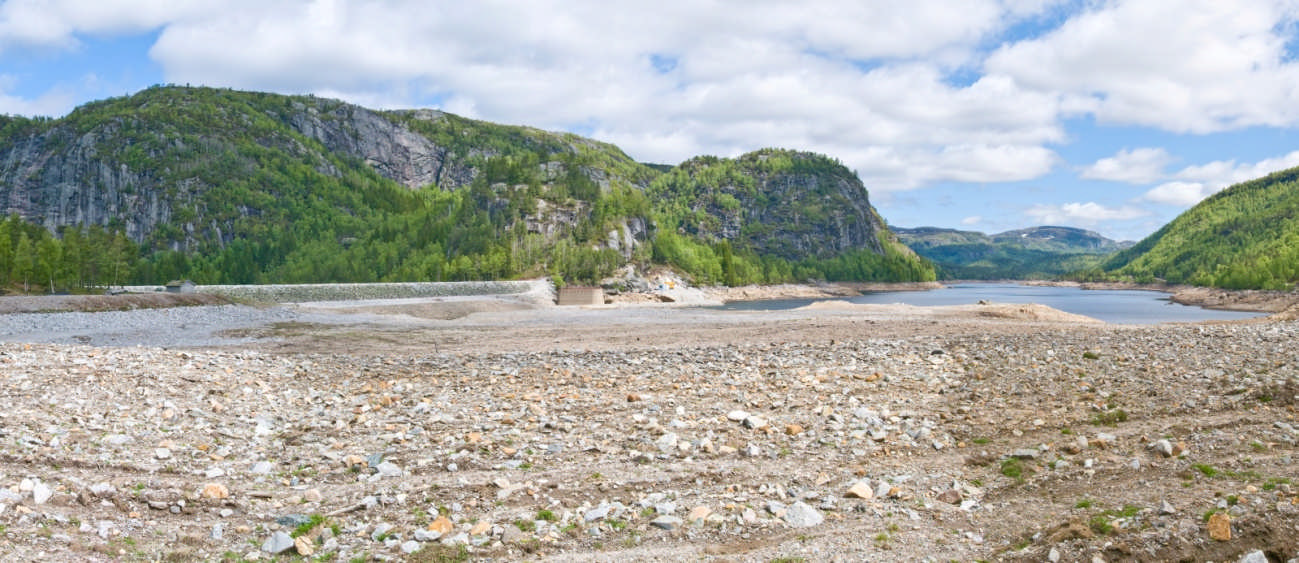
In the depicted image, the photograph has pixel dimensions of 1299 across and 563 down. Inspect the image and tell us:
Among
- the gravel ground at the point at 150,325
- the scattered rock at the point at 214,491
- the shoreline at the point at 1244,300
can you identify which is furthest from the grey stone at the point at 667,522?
the shoreline at the point at 1244,300

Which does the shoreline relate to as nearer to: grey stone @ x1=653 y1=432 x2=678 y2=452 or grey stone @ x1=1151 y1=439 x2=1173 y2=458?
grey stone @ x1=1151 y1=439 x2=1173 y2=458

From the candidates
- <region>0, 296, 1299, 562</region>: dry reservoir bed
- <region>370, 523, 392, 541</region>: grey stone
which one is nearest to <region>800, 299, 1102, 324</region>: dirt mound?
<region>0, 296, 1299, 562</region>: dry reservoir bed

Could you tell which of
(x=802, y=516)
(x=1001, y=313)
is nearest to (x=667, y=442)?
(x=802, y=516)

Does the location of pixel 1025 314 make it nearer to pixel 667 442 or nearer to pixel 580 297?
pixel 667 442

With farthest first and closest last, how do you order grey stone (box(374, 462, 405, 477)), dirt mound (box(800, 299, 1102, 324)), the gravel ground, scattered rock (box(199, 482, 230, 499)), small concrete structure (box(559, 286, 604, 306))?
1. small concrete structure (box(559, 286, 604, 306))
2. dirt mound (box(800, 299, 1102, 324))
3. the gravel ground
4. grey stone (box(374, 462, 405, 477))
5. scattered rock (box(199, 482, 230, 499))

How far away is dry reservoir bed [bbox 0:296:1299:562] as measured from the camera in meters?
9.91

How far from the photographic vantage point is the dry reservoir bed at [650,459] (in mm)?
9914

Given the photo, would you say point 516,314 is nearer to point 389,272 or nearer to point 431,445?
point 431,445

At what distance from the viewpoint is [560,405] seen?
18.2 m

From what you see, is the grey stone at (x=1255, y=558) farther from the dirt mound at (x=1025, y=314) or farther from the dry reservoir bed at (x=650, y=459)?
the dirt mound at (x=1025, y=314)

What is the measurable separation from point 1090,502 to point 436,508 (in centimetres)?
1029

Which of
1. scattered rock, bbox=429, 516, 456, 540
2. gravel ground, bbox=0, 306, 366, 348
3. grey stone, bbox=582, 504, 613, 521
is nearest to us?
scattered rock, bbox=429, 516, 456, 540

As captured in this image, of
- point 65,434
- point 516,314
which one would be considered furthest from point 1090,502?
point 516,314

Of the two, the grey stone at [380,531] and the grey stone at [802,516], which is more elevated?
the grey stone at [802,516]
